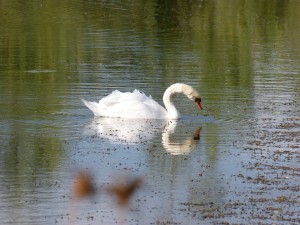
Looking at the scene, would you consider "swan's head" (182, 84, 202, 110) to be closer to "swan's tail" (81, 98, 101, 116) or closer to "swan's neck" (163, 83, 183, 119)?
"swan's neck" (163, 83, 183, 119)

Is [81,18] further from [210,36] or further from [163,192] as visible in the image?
[163,192]

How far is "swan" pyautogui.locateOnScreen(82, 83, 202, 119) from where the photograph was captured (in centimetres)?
1997

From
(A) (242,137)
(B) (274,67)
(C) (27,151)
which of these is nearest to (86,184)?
(C) (27,151)

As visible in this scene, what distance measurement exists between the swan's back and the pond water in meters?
0.21

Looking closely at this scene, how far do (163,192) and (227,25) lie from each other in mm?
27589

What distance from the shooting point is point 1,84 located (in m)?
24.0

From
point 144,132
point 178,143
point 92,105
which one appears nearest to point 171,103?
point 92,105

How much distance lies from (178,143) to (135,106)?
8.97ft

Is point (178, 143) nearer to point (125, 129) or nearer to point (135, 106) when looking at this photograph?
point (125, 129)

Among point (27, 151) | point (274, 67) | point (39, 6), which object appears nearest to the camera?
point (27, 151)

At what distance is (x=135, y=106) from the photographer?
2003cm

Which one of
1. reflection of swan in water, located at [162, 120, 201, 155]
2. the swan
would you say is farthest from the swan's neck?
reflection of swan in water, located at [162, 120, 201, 155]

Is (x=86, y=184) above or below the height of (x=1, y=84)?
above

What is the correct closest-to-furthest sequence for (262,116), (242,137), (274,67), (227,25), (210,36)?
1. (242,137)
2. (262,116)
3. (274,67)
4. (210,36)
5. (227,25)
